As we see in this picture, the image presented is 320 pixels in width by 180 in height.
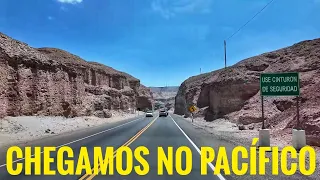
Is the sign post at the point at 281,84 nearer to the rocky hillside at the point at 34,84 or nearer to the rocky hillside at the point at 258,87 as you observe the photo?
the rocky hillside at the point at 258,87

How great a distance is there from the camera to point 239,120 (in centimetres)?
3928

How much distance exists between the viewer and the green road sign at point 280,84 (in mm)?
16684

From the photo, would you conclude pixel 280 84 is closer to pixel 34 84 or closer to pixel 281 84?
pixel 281 84

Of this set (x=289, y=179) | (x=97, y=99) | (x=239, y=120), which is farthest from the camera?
(x=97, y=99)

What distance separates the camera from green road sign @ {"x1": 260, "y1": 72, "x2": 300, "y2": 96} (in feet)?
54.7

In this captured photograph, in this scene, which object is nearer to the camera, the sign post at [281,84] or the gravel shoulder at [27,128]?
the sign post at [281,84]

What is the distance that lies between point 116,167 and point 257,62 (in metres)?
45.0

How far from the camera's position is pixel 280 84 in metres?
17.0

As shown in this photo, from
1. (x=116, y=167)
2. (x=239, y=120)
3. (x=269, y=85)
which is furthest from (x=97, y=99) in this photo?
(x=116, y=167)

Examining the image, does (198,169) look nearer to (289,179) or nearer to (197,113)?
(289,179)
